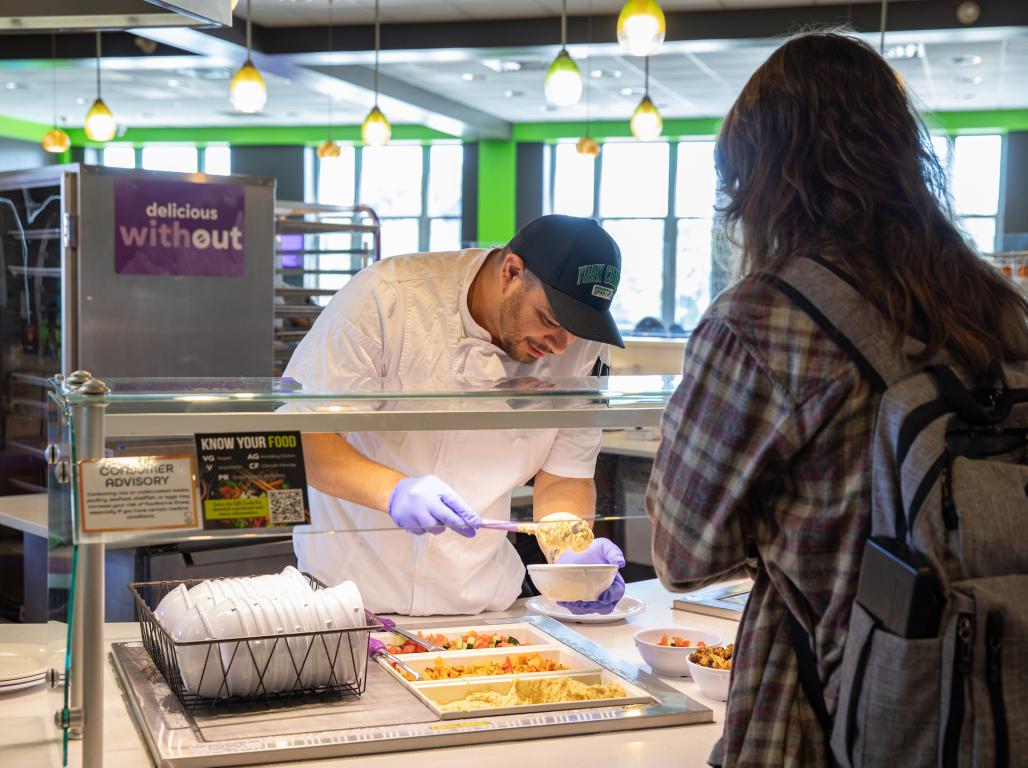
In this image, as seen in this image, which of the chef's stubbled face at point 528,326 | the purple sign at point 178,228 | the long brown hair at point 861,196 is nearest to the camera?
the long brown hair at point 861,196

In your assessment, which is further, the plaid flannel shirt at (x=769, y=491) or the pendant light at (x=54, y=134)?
the pendant light at (x=54, y=134)

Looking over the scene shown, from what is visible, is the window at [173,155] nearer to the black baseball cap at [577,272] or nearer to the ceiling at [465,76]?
the ceiling at [465,76]

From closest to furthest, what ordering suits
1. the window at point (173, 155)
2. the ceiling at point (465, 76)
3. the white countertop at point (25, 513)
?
the white countertop at point (25, 513) → the ceiling at point (465, 76) → the window at point (173, 155)

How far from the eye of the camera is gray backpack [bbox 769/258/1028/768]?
1.12m

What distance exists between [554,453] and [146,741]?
0.88m

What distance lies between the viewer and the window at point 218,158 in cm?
1625

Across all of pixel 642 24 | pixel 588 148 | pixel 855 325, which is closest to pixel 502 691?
pixel 855 325

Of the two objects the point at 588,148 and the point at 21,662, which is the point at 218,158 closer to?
the point at 588,148

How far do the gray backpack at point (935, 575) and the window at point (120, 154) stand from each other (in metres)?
16.8

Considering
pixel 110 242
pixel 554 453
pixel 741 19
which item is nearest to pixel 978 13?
pixel 741 19

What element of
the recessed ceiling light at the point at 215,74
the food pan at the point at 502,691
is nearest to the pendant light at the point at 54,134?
the recessed ceiling light at the point at 215,74

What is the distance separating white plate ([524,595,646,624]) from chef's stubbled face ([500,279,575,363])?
0.53m

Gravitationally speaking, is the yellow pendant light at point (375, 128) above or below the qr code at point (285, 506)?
above

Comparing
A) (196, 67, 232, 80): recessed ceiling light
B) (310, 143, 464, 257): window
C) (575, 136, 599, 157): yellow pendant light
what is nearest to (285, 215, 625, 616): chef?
(575, 136, 599, 157): yellow pendant light
